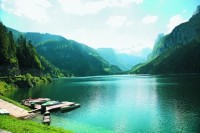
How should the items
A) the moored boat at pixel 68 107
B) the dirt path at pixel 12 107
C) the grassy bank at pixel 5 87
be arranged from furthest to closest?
the grassy bank at pixel 5 87 < the moored boat at pixel 68 107 < the dirt path at pixel 12 107

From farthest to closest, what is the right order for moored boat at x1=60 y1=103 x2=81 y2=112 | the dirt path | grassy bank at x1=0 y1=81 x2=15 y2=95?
1. grassy bank at x1=0 y1=81 x2=15 y2=95
2. moored boat at x1=60 y1=103 x2=81 y2=112
3. the dirt path

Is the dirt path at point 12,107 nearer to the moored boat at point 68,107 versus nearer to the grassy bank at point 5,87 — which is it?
the moored boat at point 68,107

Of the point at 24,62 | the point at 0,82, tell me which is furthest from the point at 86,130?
the point at 24,62

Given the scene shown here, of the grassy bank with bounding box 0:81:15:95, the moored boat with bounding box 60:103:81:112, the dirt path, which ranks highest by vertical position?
the grassy bank with bounding box 0:81:15:95

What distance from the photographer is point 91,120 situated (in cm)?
6138

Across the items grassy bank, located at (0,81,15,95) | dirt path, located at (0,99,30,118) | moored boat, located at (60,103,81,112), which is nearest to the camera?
dirt path, located at (0,99,30,118)

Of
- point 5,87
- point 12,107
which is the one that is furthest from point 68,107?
point 5,87

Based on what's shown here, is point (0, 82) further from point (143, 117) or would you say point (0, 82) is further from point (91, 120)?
point (143, 117)

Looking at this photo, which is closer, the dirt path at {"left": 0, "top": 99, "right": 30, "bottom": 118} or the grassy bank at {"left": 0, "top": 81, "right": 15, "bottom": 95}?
the dirt path at {"left": 0, "top": 99, "right": 30, "bottom": 118}

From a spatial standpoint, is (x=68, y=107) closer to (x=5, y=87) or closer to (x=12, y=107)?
(x=12, y=107)

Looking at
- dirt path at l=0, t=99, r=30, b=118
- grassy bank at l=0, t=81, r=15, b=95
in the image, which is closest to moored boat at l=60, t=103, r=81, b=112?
dirt path at l=0, t=99, r=30, b=118

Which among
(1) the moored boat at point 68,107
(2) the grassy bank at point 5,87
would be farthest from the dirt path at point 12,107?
(2) the grassy bank at point 5,87

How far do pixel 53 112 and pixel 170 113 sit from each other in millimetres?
34628

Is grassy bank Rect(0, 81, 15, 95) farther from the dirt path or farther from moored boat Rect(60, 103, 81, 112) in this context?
the dirt path
